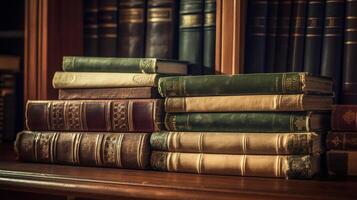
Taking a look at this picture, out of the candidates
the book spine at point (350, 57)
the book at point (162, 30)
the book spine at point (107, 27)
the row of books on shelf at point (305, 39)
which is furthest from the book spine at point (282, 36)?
the book spine at point (107, 27)

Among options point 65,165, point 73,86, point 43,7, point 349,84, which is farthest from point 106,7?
point 349,84

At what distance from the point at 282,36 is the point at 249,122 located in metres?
0.27

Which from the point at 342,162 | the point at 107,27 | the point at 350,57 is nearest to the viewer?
the point at 342,162

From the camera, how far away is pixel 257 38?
1104mm

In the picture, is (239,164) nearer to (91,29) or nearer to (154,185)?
(154,185)

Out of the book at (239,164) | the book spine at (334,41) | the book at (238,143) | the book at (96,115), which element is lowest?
the book at (239,164)

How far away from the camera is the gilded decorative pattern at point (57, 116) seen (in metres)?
1.07

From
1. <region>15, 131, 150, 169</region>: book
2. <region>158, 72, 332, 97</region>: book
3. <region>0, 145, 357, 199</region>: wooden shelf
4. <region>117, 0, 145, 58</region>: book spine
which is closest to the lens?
<region>0, 145, 357, 199</region>: wooden shelf

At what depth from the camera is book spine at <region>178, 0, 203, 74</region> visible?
1144 millimetres

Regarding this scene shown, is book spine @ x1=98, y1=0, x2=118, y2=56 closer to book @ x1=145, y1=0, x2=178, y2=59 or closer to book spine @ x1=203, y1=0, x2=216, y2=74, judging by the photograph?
book @ x1=145, y1=0, x2=178, y2=59

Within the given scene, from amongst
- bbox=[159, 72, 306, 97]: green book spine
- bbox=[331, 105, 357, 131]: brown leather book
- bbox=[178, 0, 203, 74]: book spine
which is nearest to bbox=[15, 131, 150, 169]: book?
bbox=[159, 72, 306, 97]: green book spine

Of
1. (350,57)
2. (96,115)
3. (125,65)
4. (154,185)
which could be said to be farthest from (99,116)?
(350,57)

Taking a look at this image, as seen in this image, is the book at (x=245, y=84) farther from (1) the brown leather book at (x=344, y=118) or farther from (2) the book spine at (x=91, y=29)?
(2) the book spine at (x=91, y=29)

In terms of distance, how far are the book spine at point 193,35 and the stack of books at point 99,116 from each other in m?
0.03
